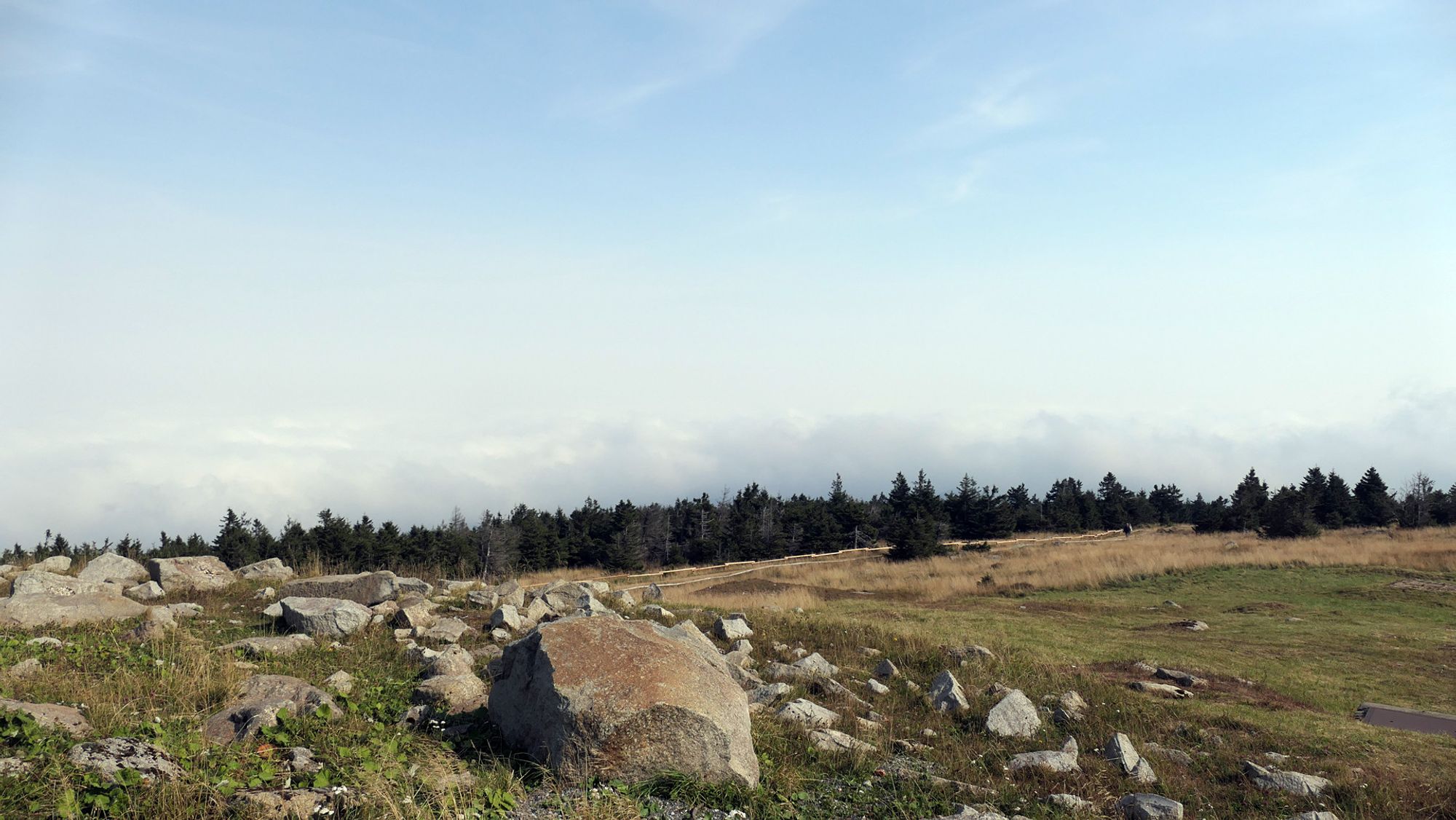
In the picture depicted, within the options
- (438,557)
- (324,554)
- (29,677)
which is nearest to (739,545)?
(438,557)

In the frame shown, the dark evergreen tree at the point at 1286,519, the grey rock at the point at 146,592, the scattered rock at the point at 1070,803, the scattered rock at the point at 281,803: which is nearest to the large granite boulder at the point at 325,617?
the grey rock at the point at 146,592

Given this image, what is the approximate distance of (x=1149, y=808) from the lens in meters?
7.76

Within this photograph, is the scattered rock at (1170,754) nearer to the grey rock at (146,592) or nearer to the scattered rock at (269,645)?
the scattered rock at (269,645)

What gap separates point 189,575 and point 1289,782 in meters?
20.3

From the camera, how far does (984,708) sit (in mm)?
11133

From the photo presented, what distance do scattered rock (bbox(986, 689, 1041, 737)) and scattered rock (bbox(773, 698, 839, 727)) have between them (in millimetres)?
2078

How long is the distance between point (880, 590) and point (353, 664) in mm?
22990

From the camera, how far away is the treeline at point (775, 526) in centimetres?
4875

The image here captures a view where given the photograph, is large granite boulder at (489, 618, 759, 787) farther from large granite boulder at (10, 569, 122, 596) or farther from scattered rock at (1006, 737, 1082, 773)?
large granite boulder at (10, 569, 122, 596)

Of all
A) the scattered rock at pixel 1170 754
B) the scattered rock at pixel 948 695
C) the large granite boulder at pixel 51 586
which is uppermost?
the large granite boulder at pixel 51 586

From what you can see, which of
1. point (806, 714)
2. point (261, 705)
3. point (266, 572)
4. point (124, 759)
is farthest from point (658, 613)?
point (124, 759)

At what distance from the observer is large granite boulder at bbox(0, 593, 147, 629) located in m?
12.5

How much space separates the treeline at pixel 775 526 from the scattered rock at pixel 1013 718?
118 ft

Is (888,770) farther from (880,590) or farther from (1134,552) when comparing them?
(1134,552)
